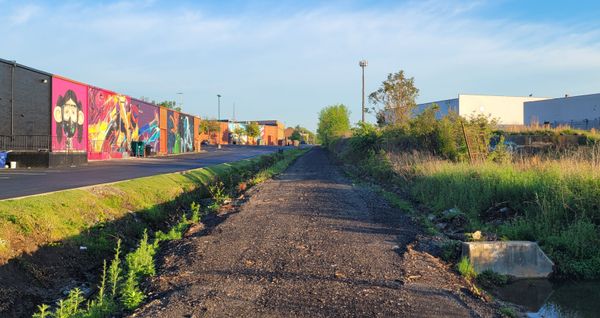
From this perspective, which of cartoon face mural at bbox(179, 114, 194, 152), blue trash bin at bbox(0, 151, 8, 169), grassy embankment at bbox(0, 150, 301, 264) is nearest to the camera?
grassy embankment at bbox(0, 150, 301, 264)

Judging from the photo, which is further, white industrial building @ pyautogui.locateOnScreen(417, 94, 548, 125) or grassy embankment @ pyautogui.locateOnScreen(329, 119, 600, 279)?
white industrial building @ pyautogui.locateOnScreen(417, 94, 548, 125)

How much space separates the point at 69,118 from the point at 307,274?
97.8ft

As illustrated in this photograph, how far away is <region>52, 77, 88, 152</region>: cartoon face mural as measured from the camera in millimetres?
30672

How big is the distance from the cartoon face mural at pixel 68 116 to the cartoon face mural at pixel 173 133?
21.2 m

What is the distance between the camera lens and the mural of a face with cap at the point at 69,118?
102 ft

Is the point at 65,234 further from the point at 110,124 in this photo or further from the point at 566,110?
the point at 566,110

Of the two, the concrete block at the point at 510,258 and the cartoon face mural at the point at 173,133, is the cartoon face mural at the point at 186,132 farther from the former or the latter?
the concrete block at the point at 510,258

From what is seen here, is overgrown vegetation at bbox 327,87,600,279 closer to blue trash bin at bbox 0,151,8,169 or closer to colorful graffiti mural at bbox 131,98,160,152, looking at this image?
blue trash bin at bbox 0,151,8,169

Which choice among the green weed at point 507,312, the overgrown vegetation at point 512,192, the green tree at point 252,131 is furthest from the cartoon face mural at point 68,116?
the green tree at point 252,131

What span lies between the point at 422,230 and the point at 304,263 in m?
4.10

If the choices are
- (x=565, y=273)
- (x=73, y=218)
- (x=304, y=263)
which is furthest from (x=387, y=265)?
(x=73, y=218)

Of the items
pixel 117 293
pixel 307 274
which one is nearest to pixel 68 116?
pixel 117 293

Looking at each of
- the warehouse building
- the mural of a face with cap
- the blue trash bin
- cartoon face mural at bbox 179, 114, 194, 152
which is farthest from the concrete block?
cartoon face mural at bbox 179, 114, 194, 152

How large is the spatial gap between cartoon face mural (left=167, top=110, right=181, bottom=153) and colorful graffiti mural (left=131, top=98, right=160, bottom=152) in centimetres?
391
